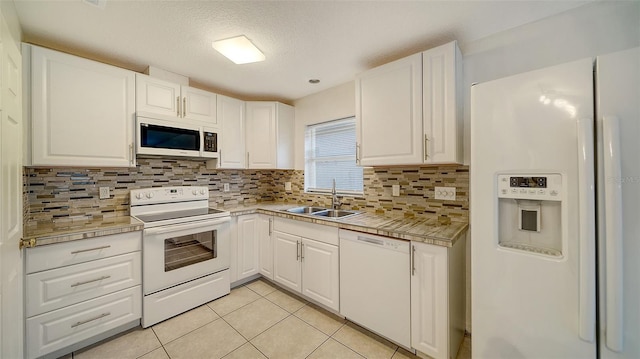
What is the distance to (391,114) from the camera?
1951mm

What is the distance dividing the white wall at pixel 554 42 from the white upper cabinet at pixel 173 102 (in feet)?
8.09

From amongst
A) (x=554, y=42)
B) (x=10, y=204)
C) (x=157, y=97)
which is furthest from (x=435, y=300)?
(x=157, y=97)

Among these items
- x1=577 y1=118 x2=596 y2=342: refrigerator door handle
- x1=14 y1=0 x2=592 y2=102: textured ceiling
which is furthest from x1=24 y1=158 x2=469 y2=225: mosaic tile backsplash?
x1=14 y1=0 x2=592 y2=102: textured ceiling

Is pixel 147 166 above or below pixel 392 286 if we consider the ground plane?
above

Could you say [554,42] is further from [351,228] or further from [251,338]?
[251,338]

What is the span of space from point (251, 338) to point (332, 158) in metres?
1.97

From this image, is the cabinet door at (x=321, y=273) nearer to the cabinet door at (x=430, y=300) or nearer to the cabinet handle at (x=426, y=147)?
the cabinet door at (x=430, y=300)

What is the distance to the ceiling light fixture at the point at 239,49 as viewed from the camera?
175cm

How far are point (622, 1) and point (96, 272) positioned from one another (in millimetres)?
3871

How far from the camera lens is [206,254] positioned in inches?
91.0

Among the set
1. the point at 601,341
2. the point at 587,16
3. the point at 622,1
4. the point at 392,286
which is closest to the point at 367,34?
the point at 587,16

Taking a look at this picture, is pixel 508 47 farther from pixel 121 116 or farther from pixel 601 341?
pixel 121 116

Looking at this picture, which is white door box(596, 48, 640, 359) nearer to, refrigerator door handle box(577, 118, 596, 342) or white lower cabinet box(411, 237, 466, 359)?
refrigerator door handle box(577, 118, 596, 342)

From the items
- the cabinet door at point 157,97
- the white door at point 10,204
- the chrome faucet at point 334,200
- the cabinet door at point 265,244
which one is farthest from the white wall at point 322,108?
the white door at point 10,204
